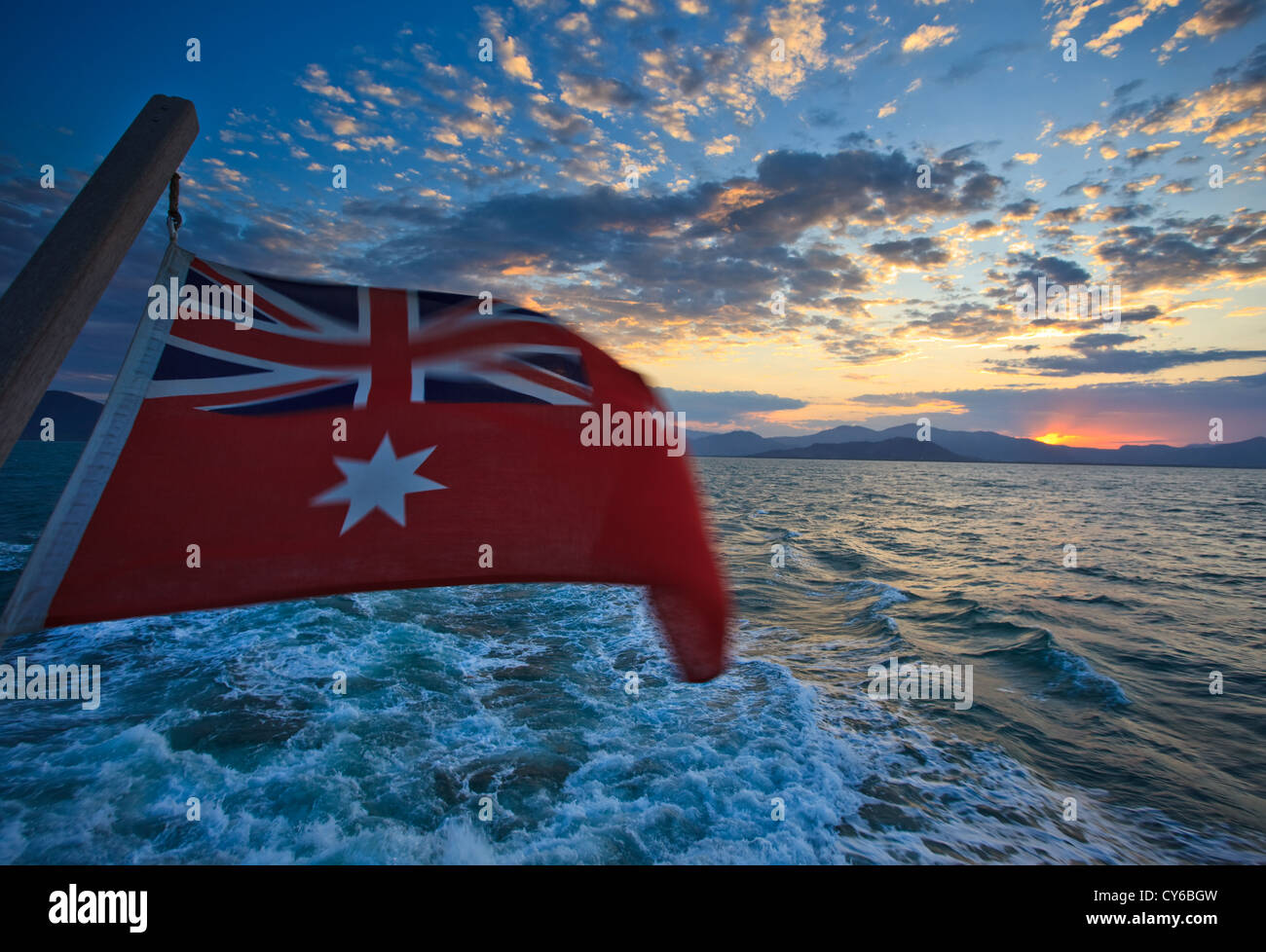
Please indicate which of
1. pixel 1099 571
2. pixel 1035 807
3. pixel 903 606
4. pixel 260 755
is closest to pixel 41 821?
pixel 260 755

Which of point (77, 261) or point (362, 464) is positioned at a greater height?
point (77, 261)

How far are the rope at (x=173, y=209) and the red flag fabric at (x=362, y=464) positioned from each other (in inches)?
→ 7.8

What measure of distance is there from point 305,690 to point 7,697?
4638 mm

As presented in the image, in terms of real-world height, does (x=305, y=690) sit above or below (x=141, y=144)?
below

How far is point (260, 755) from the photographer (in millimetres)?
7266

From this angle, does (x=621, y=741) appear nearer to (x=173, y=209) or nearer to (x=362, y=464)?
(x=362, y=464)

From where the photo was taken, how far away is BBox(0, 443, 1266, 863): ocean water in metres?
6.13

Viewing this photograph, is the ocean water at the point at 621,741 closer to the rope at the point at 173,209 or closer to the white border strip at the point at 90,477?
the white border strip at the point at 90,477

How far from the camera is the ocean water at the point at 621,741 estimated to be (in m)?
6.13

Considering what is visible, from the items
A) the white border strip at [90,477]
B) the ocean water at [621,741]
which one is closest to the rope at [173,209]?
the white border strip at [90,477]

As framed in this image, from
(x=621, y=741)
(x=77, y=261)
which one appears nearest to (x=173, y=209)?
(x=77, y=261)

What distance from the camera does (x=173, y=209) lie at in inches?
123

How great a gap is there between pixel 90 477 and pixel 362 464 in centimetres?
126
